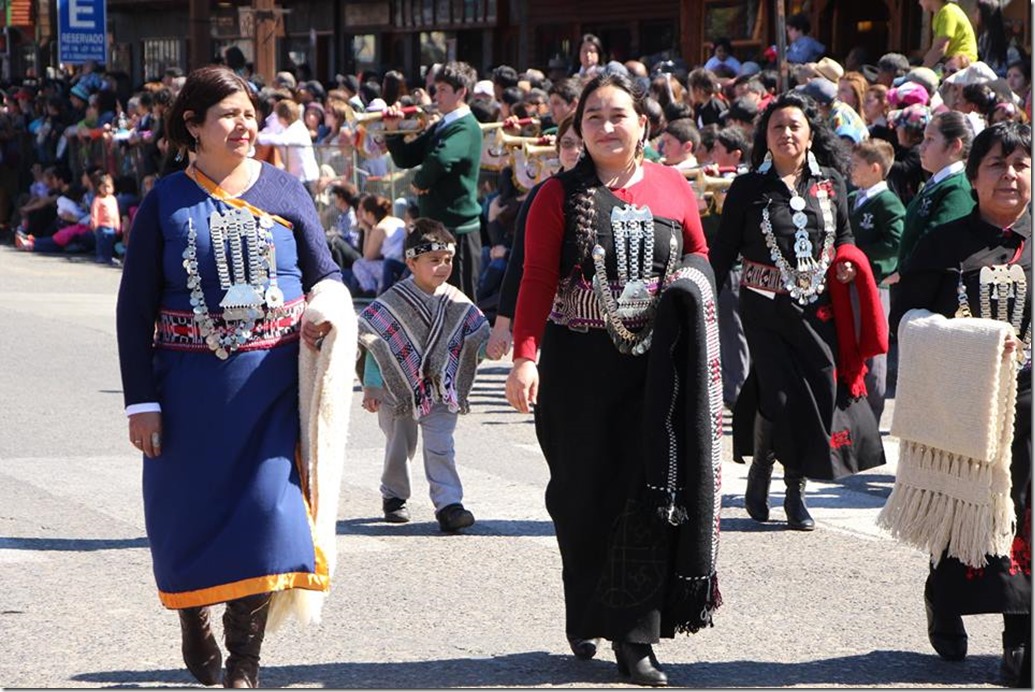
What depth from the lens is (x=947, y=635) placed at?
5.45 meters

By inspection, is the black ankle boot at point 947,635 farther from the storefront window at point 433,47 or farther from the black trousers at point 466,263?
the storefront window at point 433,47

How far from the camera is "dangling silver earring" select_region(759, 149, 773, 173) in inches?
294

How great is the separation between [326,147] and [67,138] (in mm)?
8322

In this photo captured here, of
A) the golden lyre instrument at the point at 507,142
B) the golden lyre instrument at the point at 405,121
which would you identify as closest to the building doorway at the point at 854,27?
the golden lyre instrument at the point at 507,142

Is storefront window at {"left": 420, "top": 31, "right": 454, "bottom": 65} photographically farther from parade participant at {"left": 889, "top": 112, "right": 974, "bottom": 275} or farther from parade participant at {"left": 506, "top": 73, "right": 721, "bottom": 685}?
parade participant at {"left": 506, "top": 73, "right": 721, "bottom": 685}

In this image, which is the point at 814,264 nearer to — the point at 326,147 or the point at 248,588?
the point at 248,588

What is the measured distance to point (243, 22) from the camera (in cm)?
2481

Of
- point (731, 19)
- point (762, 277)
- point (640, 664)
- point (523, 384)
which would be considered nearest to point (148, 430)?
point (523, 384)

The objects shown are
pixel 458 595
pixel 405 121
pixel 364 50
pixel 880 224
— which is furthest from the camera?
pixel 364 50

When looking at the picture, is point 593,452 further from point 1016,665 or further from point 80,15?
point 80,15

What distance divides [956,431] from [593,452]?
1.09 m

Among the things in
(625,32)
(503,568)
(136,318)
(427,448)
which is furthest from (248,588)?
(625,32)

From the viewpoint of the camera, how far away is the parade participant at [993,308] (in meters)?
5.29

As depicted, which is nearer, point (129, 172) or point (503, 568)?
point (503, 568)
